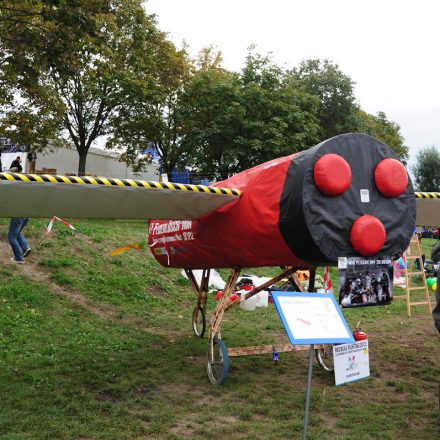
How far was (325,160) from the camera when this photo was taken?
491 centimetres

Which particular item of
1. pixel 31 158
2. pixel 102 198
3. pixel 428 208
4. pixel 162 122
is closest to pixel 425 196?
pixel 428 208

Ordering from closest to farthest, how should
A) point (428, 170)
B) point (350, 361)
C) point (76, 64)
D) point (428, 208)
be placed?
1. point (350, 361)
2. point (428, 208)
3. point (76, 64)
4. point (428, 170)

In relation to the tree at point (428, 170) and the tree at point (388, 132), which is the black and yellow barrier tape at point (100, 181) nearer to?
the tree at point (388, 132)

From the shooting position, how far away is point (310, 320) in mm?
4098

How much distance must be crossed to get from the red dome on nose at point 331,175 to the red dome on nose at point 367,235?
1.21 ft

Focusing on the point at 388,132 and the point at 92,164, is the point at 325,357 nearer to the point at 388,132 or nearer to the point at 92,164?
the point at 92,164

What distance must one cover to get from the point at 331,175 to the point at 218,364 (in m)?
2.97

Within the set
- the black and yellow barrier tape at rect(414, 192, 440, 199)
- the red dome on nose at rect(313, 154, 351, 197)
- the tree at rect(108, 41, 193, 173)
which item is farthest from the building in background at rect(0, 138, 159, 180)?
the red dome on nose at rect(313, 154, 351, 197)

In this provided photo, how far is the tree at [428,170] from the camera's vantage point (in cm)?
5097

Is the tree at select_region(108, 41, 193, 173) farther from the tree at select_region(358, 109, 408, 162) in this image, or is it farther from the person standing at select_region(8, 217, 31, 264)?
the tree at select_region(358, 109, 408, 162)

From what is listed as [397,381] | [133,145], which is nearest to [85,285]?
[397,381]

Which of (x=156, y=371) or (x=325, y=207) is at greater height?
(x=325, y=207)

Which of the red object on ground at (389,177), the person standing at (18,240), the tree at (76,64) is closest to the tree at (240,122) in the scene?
the tree at (76,64)

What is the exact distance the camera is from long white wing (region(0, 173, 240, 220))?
459 cm
